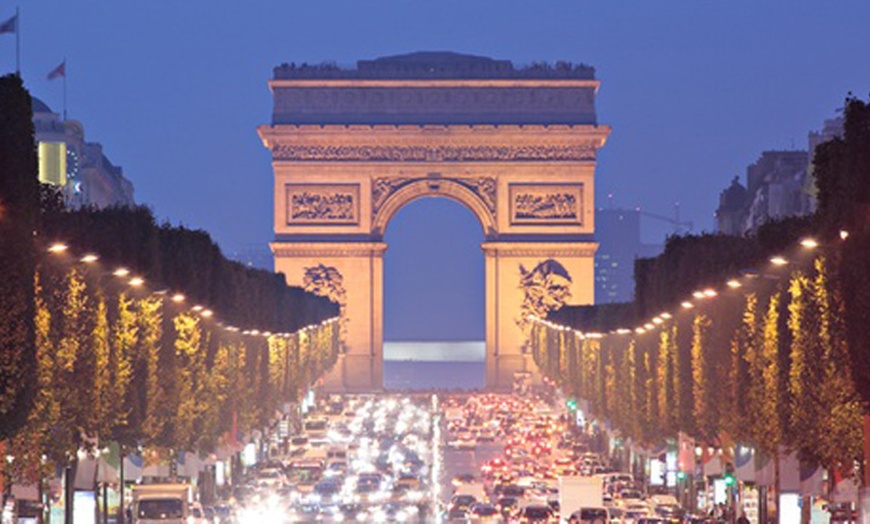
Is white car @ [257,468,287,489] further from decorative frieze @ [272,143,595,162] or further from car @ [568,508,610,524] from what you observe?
decorative frieze @ [272,143,595,162]

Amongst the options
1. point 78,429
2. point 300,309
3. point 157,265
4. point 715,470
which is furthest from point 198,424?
point 300,309

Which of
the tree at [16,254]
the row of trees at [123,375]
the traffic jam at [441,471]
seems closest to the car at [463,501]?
the traffic jam at [441,471]

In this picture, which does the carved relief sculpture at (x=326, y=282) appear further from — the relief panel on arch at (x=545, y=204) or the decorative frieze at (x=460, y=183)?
the relief panel on arch at (x=545, y=204)

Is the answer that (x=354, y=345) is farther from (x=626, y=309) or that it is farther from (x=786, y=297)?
(x=786, y=297)

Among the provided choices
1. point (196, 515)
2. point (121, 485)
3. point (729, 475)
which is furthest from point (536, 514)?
point (121, 485)

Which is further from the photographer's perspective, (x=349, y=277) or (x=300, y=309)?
(x=349, y=277)

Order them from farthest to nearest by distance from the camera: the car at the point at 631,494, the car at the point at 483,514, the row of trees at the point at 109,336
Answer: the car at the point at 631,494
the car at the point at 483,514
the row of trees at the point at 109,336
